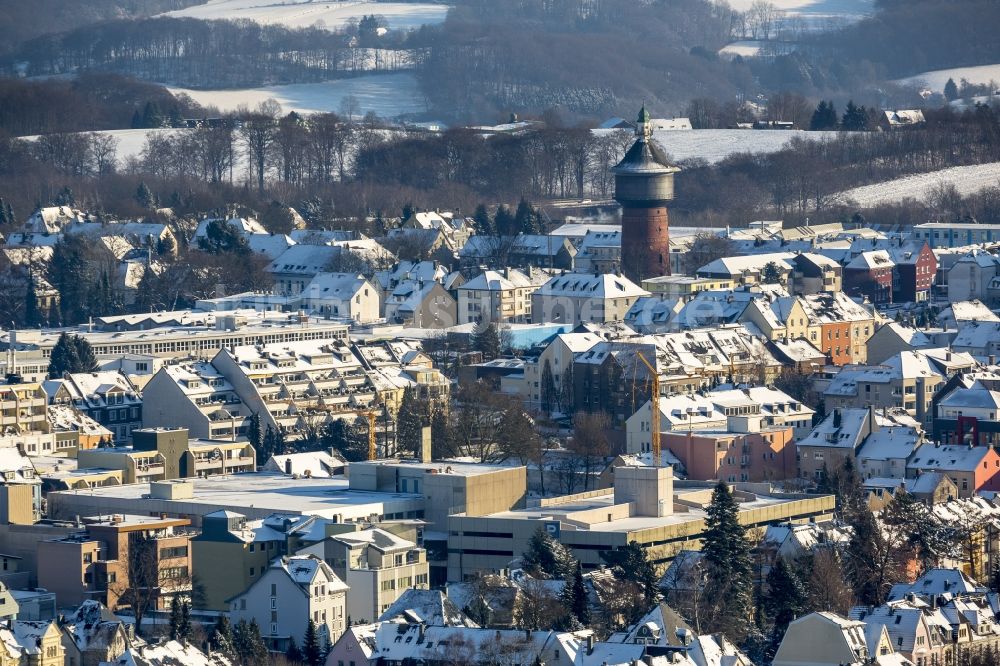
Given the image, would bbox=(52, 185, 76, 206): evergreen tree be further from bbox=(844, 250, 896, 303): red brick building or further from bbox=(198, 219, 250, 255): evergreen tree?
bbox=(844, 250, 896, 303): red brick building

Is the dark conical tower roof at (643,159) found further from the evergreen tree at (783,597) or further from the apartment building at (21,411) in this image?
the evergreen tree at (783,597)

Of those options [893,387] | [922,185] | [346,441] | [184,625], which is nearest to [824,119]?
[922,185]

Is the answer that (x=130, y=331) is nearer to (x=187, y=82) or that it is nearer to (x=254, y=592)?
(x=254, y=592)

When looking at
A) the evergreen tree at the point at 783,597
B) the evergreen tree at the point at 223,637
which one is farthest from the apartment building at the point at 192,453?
the evergreen tree at the point at 783,597

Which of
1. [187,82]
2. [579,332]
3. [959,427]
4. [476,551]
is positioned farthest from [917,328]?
[187,82]

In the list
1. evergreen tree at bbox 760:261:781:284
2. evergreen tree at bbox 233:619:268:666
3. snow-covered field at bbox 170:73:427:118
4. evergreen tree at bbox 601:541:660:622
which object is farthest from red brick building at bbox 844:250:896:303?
snow-covered field at bbox 170:73:427:118
